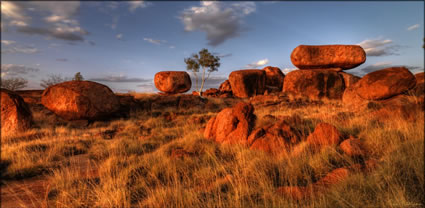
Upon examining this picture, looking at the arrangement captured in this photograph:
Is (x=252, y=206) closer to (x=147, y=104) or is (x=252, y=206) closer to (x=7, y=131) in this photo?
(x=7, y=131)

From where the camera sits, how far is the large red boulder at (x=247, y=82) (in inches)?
888

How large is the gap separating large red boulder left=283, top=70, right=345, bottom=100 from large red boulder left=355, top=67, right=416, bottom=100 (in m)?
8.35

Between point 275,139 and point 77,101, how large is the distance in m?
11.6

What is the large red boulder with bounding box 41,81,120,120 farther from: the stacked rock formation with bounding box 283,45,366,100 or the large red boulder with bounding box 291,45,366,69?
the large red boulder with bounding box 291,45,366,69

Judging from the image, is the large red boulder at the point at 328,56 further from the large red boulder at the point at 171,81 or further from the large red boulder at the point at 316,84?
the large red boulder at the point at 171,81

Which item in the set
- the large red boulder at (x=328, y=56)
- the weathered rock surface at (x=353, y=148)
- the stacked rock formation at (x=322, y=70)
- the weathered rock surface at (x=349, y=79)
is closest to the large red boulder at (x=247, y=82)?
the stacked rock formation at (x=322, y=70)

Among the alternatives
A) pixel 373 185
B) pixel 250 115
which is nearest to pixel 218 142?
pixel 250 115

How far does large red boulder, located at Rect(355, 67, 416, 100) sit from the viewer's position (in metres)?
9.99

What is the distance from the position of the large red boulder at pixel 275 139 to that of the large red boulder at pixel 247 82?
56.2ft

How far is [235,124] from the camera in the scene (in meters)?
6.26

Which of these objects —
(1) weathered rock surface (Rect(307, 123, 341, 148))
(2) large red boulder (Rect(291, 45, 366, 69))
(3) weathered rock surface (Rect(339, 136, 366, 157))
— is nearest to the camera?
(3) weathered rock surface (Rect(339, 136, 366, 157))

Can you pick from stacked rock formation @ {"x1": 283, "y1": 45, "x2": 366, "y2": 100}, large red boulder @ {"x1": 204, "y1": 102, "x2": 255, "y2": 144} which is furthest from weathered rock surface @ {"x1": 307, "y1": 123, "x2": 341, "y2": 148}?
stacked rock formation @ {"x1": 283, "y1": 45, "x2": 366, "y2": 100}

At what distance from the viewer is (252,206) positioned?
8.55 feet

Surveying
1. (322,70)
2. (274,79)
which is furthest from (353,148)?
(274,79)
